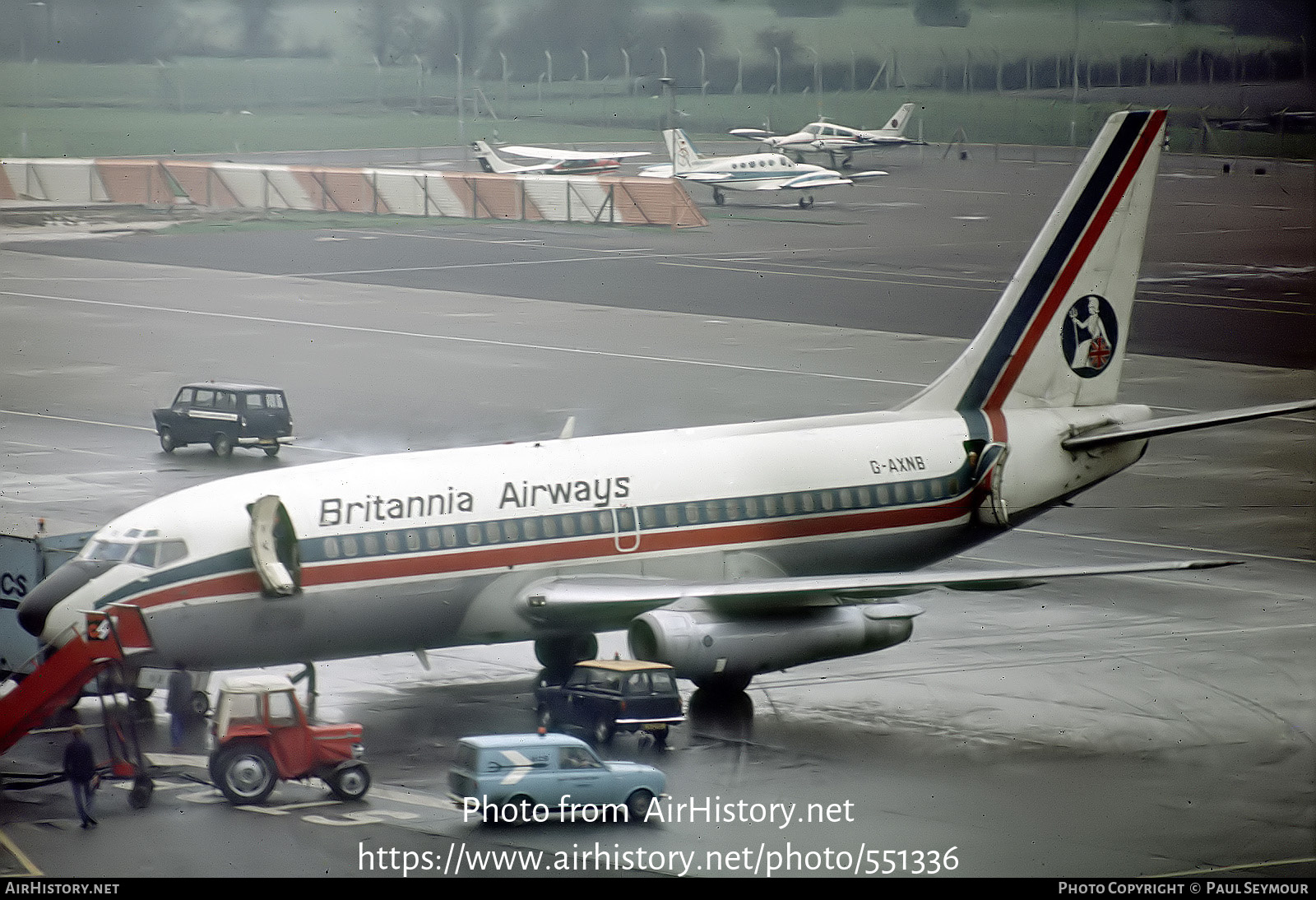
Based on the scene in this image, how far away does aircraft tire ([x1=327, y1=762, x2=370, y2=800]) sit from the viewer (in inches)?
1037

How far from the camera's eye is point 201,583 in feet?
95.3

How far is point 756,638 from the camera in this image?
100 ft

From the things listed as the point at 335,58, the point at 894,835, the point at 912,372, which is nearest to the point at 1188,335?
the point at 912,372

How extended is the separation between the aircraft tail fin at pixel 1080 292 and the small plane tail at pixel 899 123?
28894 mm

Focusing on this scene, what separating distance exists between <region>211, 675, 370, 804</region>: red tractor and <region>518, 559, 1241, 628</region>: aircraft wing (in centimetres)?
560

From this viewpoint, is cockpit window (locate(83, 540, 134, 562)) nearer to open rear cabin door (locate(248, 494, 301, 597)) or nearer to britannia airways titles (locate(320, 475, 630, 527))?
open rear cabin door (locate(248, 494, 301, 597))

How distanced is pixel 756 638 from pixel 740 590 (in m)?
0.98

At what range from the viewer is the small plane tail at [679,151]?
94.0m

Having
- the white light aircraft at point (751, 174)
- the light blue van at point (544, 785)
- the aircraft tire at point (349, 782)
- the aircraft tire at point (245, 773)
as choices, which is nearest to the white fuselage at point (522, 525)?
the aircraft tire at point (245, 773)

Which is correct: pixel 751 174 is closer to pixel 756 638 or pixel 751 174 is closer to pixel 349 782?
pixel 756 638

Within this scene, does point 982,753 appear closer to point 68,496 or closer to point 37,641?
Answer: point 37,641

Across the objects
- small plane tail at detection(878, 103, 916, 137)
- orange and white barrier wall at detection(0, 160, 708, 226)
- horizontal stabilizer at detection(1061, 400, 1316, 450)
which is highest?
small plane tail at detection(878, 103, 916, 137)

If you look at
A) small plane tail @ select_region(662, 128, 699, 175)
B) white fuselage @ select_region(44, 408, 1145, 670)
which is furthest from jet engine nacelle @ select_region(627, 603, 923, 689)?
small plane tail @ select_region(662, 128, 699, 175)

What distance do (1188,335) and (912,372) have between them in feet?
52.8
